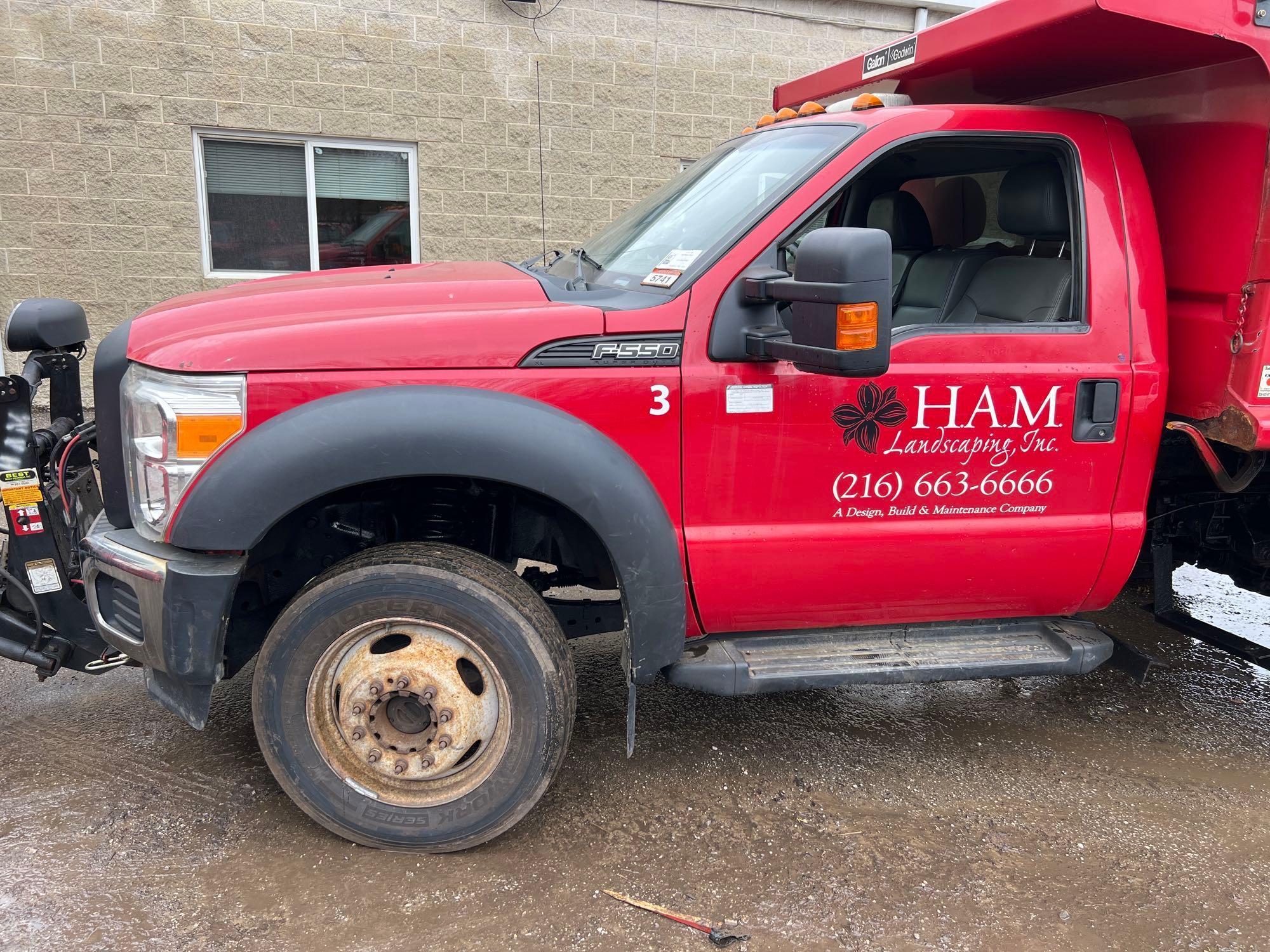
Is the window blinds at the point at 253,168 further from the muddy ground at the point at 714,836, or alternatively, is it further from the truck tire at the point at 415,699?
the truck tire at the point at 415,699

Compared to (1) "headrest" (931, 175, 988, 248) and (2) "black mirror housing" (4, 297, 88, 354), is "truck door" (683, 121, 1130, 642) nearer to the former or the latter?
(1) "headrest" (931, 175, 988, 248)

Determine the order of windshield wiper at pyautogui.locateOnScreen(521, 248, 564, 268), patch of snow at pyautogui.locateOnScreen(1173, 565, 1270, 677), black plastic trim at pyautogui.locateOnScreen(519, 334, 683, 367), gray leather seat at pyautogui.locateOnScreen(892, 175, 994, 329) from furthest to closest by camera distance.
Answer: patch of snow at pyautogui.locateOnScreen(1173, 565, 1270, 677), windshield wiper at pyautogui.locateOnScreen(521, 248, 564, 268), gray leather seat at pyautogui.locateOnScreen(892, 175, 994, 329), black plastic trim at pyautogui.locateOnScreen(519, 334, 683, 367)

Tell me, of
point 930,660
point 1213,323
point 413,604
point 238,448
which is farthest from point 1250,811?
point 238,448

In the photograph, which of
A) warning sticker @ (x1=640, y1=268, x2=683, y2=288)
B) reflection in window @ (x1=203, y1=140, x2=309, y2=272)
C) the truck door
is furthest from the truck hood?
reflection in window @ (x1=203, y1=140, x2=309, y2=272)

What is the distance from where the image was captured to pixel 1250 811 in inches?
124

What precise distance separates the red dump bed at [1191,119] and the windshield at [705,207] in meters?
0.64

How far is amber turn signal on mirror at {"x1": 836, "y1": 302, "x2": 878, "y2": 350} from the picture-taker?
92.0 inches

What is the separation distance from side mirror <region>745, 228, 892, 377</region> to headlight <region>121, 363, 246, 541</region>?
4.85 ft

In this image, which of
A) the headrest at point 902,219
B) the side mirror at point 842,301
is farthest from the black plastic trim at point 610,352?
the headrest at point 902,219

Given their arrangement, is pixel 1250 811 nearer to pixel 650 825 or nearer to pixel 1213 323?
pixel 1213 323

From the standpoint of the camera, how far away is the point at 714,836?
294cm

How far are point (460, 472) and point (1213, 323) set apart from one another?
2388mm

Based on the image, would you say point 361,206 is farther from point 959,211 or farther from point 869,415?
point 869,415

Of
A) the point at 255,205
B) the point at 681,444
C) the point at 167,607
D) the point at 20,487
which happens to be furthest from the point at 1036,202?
the point at 255,205
